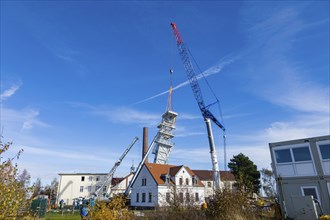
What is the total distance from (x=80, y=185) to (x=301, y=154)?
2212 inches

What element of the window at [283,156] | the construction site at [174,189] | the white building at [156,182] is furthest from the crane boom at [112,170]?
the window at [283,156]

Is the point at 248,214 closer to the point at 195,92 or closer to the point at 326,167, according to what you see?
the point at 326,167

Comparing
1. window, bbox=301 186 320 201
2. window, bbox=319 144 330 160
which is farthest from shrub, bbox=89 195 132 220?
window, bbox=319 144 330 160

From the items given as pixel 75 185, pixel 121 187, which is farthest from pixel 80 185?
pixel 121 187

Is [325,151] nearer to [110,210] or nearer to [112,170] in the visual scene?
[110,210]

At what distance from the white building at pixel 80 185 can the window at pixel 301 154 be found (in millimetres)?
48880

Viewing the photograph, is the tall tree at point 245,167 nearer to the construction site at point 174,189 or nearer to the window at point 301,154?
the construction site at point 174,189

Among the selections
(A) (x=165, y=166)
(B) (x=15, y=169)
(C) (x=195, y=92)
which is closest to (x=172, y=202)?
(B) (x=15, y=169)

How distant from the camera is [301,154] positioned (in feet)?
67.2

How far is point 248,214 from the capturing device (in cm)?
1395

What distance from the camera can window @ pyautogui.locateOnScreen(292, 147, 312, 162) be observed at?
2016cm

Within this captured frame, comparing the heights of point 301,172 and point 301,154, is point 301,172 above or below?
below

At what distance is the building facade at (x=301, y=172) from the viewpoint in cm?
1866

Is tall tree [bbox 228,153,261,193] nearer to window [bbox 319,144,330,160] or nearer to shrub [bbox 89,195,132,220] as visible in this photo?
window [bbox 319,144,330,160]
